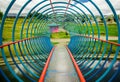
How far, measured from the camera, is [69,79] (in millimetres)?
5676

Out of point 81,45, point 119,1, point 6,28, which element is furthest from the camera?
point 6,28

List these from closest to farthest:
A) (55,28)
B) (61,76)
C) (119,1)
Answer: (61,76) < (119,1) < (55,28)

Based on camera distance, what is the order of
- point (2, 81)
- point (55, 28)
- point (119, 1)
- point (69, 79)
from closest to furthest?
1. point (69, 79)
2. point (2, 81)
3. point (119, 1)
4. point (55, 28)

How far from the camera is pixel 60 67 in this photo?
7508mm

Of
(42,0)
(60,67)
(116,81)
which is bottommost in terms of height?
(116,81)

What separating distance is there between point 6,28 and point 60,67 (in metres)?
41.4

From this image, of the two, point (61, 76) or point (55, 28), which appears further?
point (55, 28)

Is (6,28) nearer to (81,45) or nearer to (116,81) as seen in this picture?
(81,45)

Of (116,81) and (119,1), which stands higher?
(119,1)

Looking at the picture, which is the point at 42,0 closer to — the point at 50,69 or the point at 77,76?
the point at 50,69

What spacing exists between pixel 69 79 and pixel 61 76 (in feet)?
1.63

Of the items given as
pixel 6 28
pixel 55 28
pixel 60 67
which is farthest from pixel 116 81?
pixel 6 28

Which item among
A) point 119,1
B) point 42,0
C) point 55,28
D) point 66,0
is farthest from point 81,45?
point 55,28

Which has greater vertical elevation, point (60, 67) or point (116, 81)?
point (60, 67)
